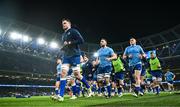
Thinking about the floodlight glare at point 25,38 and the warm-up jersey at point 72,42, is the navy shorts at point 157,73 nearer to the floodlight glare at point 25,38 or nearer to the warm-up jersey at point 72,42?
the warm-up jersey at point 72,42

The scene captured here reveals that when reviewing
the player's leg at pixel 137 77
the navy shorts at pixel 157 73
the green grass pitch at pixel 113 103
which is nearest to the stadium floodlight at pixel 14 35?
the navy shorts at pixel 157 73

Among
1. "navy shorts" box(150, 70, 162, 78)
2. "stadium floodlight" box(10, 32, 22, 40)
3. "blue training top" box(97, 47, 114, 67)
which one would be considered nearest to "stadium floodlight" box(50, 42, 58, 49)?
"stadium floodlight" box(10, 32, 22, 40)

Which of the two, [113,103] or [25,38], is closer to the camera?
[113,103]

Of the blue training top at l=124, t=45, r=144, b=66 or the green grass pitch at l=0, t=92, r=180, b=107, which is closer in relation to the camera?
the green grass pitch at l=0, t=92, r=180, b=107

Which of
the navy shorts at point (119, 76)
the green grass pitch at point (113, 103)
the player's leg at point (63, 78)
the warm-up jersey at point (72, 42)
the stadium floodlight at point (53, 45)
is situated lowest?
the green grass pitch at point (113, 103)

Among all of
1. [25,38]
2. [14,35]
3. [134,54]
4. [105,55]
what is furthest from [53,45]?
[134,54]

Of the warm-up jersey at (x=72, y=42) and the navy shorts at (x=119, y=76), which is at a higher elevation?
the warm-up jersey at (x=72, y=42)

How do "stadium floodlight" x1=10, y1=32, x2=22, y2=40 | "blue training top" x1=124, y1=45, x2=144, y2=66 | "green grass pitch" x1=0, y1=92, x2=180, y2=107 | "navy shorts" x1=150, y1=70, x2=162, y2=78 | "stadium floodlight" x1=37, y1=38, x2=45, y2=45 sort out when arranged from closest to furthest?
"green grass pitch" x1=0, y1=92, x2=180, y2=107 → "blue training top" x1=124, y1=45, x2=144, y2=66 → "navy shorts" x1=150, y1=70, x2=162, y2=78 → "stadium floodlight" x1=10, y1=32, x2=22, y2=40 → "stadium floodlight" x1=37, y1=38, x2=45, y2=45

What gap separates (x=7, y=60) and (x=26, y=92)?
9157mm

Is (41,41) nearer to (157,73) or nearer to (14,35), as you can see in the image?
(14,35)

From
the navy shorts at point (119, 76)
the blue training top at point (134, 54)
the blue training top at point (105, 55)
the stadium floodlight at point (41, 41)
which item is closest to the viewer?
the blue training top at point (134, 54)

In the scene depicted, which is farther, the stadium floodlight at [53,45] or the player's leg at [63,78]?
the stadium floodlight at [53,45]

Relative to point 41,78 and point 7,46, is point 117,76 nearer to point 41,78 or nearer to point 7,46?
point 41,78

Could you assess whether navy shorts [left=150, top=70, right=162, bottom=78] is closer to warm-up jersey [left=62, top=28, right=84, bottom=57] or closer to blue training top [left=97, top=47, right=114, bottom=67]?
blue training top [left=97, top=47, right=114, bottom=67]
